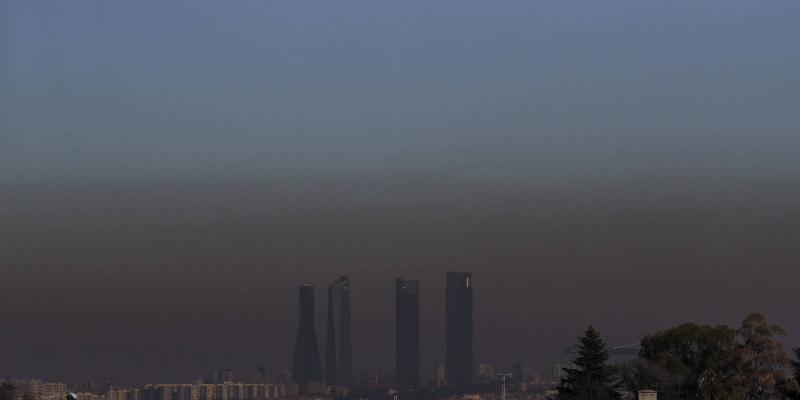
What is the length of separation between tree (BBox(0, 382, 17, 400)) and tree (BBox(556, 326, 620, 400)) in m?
72.6

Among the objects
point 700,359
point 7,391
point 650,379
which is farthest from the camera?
point 7,391

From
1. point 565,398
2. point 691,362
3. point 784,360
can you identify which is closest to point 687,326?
point 691,362

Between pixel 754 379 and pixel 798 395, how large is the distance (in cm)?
5069

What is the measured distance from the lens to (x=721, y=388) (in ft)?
435

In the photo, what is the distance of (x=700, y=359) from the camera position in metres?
141

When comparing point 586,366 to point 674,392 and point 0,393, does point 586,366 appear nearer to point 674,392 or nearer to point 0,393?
point 674,392

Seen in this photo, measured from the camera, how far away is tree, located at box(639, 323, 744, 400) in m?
133

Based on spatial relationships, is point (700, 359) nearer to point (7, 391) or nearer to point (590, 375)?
point (590, 375)

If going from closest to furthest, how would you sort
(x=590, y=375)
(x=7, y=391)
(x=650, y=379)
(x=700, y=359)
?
(x=590, y=375) < (x=650, y=379) < (x=700, y=359) < (x=7, y=391)

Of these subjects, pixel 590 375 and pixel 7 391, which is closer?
pixel 590 375

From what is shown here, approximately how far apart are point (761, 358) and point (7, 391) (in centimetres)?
8101

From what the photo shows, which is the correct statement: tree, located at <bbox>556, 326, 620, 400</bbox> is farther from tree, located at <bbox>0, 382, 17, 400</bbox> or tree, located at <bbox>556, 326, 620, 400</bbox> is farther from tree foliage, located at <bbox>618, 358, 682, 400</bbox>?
tree, located at <bbox>0, 382, 17, 400</bbox>

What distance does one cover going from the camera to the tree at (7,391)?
6456 inches

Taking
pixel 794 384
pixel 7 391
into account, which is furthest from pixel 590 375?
pixel 7 391
